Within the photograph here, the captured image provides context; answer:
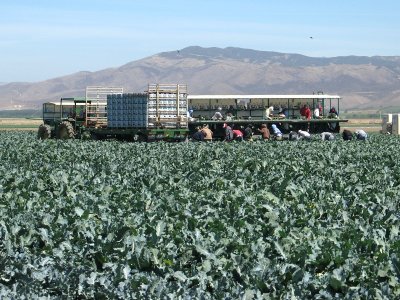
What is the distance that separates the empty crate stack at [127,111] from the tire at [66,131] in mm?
1820

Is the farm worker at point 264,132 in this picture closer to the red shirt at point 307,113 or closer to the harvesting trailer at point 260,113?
the harvesting trailer at point 260,113

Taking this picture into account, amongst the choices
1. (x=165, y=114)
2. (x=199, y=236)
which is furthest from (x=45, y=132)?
(x=199, y=236)

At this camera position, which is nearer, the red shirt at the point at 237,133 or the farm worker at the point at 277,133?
the red shirt at the point at 237,133

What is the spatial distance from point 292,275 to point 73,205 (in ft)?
16.3

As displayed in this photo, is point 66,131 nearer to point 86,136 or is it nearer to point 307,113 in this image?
point 86,136

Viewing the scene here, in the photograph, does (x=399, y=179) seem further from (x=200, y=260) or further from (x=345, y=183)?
(x=200, y=260)

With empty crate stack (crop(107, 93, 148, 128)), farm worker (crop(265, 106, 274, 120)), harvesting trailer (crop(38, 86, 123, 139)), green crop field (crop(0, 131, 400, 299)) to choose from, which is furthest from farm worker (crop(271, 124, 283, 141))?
green crop field (crop(0, 131, 400, 299))

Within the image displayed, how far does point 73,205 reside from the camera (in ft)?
40.8

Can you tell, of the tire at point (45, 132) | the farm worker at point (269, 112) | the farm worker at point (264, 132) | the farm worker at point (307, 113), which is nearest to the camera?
the farm worker at point (264, 132)

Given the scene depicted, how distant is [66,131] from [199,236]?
100 feet

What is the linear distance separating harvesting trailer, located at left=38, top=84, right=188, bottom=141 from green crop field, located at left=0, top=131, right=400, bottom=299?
63.0ft

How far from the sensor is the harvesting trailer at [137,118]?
3712 centimetres

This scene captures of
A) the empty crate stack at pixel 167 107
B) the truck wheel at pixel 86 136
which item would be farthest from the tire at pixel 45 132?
the empty crate stack at pixel 167 107

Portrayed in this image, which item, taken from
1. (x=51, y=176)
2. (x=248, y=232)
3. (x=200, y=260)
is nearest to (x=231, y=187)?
(x=51, y=176)
